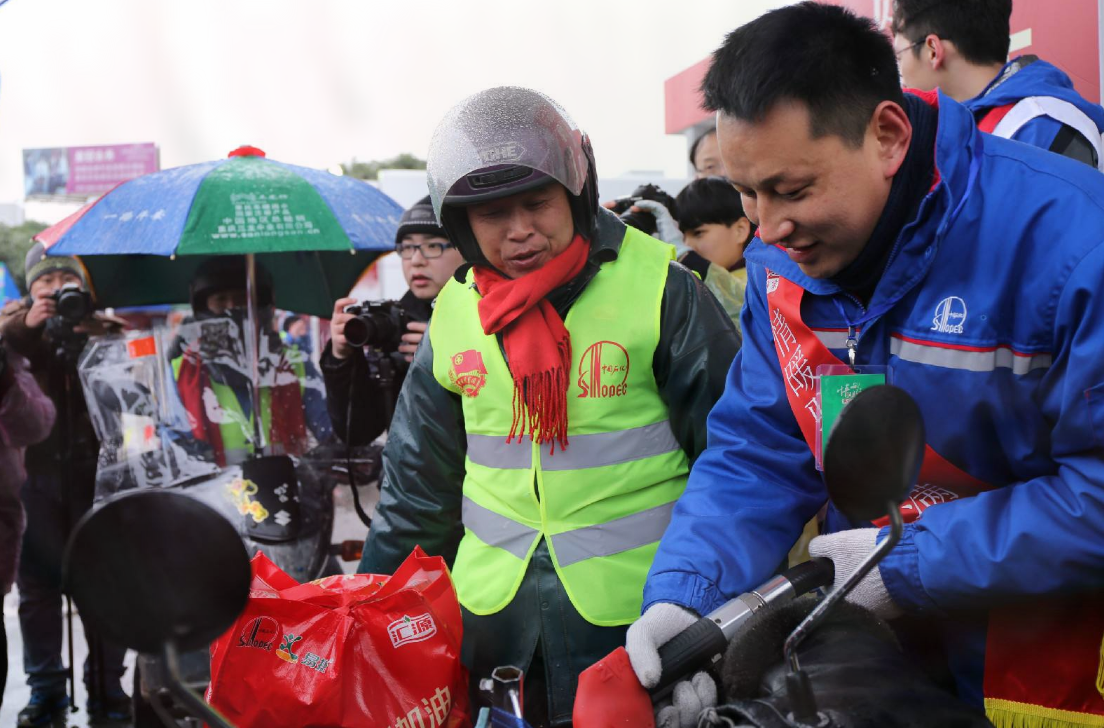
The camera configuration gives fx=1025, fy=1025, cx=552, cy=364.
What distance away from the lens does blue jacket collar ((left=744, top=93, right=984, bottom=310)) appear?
137cm

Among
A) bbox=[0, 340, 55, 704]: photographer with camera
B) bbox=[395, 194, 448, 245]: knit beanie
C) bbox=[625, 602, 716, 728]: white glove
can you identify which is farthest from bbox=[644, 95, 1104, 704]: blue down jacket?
bbox=[0, 340, 55, 704]: photographer with camera

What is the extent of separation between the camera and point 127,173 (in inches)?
1202

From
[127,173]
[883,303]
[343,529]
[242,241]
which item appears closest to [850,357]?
[883,303]

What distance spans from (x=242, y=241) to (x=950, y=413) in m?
3.06

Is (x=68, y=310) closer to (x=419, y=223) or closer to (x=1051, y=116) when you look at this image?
(x=419, y=223)

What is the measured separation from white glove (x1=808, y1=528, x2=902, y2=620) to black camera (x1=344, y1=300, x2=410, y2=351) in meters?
2.38

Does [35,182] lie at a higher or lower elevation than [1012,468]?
lower

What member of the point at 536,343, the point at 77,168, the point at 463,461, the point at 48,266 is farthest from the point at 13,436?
the point at 77,168

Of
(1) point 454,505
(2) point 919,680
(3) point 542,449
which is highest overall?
(2) point 919,680

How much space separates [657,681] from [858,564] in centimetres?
31

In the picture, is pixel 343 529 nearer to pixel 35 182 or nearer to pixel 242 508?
pixel 242 508

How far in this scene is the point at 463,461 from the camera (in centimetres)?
239

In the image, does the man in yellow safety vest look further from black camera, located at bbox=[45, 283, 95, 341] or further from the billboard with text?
the billboard with text

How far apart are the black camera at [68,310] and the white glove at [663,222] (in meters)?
2.42
